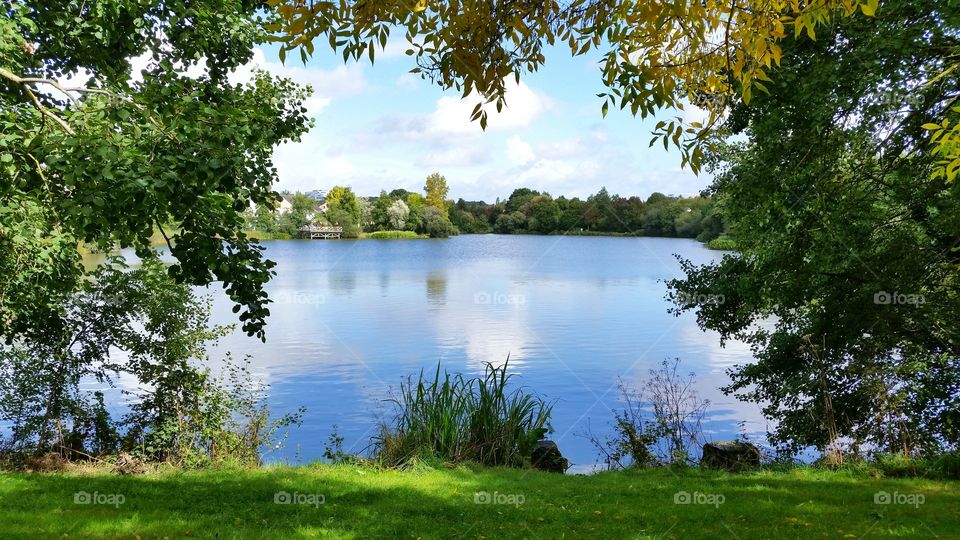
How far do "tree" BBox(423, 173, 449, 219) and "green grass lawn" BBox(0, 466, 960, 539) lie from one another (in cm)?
5093

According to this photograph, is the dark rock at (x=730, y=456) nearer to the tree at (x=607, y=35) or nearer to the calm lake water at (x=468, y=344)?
the calm lake water at (x=468, y=344)

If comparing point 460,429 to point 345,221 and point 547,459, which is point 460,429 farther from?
point 345,221

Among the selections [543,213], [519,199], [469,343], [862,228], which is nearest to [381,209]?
[519,199]

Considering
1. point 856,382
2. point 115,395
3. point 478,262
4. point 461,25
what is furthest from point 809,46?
point 478,262

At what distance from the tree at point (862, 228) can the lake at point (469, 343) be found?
2849 millimetres

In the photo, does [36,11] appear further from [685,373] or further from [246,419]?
[685,373]

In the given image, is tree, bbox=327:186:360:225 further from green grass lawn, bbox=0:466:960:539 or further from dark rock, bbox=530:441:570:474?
green grass lawn, bbox=0:466:960:539

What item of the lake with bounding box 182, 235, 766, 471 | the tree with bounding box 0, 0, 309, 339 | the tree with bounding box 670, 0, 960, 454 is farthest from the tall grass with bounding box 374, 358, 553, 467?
the tree with bounding box 670, 0, 960, 454

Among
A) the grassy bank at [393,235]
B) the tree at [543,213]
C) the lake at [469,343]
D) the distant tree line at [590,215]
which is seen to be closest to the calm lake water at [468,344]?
the lake at [469,343]

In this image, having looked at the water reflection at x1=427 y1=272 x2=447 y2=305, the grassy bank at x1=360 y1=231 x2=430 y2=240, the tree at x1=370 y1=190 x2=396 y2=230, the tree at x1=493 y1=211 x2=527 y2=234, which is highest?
the tree at x1=370 y1=190 x2=396 y2=230

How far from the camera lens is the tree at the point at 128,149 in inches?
169

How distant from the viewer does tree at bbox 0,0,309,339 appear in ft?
14.1

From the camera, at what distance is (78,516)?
5.35 meters

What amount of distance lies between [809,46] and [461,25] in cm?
660
